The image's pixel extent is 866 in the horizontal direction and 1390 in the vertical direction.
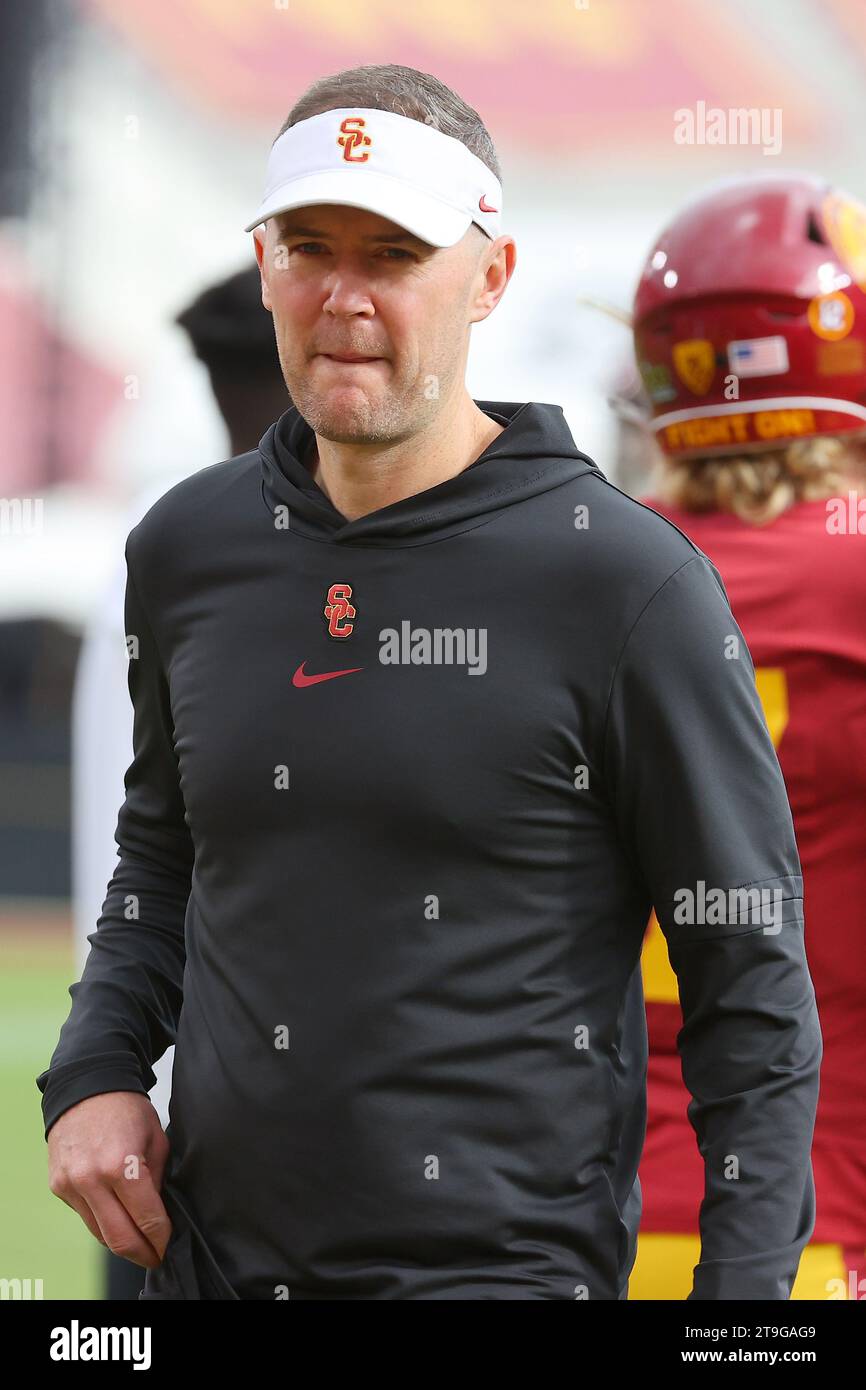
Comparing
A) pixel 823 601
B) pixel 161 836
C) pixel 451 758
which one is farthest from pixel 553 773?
pixel 823 601

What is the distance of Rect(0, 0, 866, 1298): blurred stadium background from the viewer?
1135 centimetres

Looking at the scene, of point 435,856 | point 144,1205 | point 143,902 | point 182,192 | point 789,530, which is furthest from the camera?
point 182,192

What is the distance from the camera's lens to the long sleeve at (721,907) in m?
1.71

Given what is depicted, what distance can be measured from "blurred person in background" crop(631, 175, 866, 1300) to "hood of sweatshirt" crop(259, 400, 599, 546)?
79 centimetres

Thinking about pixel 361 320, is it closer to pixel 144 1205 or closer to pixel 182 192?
pixel 144 1205

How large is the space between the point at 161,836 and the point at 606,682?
0.63 metres

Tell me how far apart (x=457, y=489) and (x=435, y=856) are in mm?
390

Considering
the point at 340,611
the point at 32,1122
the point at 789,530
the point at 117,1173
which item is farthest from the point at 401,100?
the point at 32,1122

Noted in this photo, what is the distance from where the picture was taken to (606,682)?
1733 millimetres

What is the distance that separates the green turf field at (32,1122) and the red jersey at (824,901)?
248 cm

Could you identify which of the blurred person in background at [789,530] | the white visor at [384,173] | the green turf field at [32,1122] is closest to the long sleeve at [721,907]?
the white visor at [384,173]

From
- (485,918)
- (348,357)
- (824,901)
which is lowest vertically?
(485,918)

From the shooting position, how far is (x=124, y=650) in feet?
9.93

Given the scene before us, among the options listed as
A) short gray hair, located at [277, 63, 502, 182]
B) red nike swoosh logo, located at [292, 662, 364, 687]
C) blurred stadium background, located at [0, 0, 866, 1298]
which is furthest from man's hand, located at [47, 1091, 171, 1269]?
blurred stadium background, located at [0, 0, 866, 1298]
